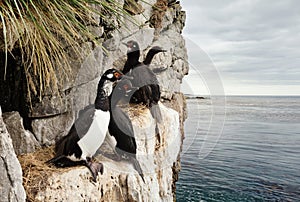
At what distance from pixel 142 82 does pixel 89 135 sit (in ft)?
5.10

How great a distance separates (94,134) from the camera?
3553 millimetres

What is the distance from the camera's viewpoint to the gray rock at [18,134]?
3.79 meters

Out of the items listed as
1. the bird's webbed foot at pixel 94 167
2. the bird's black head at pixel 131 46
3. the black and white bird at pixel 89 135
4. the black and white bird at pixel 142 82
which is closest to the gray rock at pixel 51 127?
→ the black and white bird at pixel 89 135

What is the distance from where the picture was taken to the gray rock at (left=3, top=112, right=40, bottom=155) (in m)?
3.79

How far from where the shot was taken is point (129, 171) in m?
3.72

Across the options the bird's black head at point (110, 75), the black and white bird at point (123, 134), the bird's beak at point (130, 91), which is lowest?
the black and white bird at point (123, 134)

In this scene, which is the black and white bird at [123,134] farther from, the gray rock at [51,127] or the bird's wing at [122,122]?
the gray rock at [51,127]

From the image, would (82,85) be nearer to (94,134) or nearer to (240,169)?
(94,134)

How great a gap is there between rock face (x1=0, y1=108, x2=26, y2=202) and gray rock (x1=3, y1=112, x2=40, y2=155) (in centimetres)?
129

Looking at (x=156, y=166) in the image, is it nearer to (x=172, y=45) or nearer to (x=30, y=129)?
(x=30, y=129)

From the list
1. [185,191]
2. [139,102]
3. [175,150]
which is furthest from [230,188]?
[139,102]

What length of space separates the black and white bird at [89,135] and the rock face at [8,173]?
0.89 metres

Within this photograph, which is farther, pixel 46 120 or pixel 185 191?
pixel 185 191

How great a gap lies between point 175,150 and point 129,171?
5.77 feet
